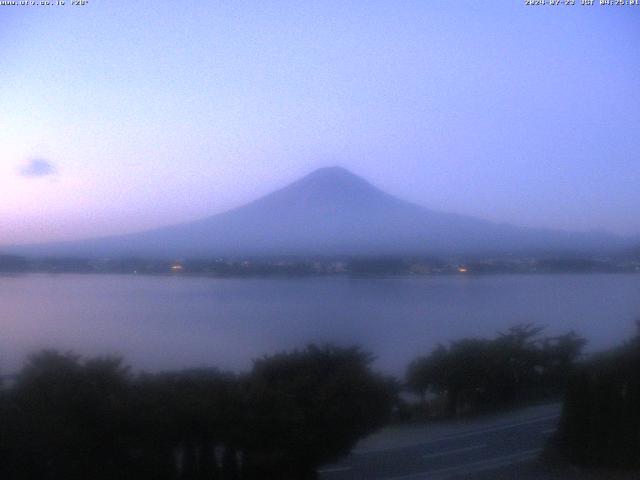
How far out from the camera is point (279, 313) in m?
Answer: 7.02

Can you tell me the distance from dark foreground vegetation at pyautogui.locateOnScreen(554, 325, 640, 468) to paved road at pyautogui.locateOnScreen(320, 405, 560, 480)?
173mm

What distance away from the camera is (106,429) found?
575 centimetres

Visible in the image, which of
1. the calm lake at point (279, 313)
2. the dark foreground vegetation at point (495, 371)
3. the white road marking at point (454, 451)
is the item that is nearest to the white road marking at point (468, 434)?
the white road marking at point (454, 451)

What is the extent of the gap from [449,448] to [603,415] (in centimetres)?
148

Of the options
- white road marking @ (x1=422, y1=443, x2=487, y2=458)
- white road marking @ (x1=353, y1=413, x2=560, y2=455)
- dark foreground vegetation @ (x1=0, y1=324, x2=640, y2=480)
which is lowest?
white road marking @ (x1=422, y1=443, x2=487, y2=458)

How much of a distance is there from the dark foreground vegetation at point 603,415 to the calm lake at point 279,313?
471 millimetres

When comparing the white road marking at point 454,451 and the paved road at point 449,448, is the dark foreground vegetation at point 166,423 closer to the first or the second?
the paved road at point 449,448

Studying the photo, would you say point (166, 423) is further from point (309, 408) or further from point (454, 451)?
point (454, 451)

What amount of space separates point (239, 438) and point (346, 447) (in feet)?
3.00

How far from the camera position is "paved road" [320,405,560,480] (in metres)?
6.10

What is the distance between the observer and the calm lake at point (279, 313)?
6496 mm

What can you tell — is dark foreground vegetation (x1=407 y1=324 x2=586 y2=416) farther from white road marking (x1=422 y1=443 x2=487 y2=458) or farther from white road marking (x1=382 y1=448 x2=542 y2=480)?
white road marking (x1=382 y1=448 x2=542 y2=480)

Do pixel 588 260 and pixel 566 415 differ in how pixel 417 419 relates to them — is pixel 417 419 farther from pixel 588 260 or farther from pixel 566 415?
pixel 588 260

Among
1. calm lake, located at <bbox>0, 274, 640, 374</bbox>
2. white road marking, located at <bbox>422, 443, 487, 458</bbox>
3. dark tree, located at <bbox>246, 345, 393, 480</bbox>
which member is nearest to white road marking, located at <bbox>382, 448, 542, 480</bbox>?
white road marking, located at <bbox>422, 443, 487, 458</bbox>
